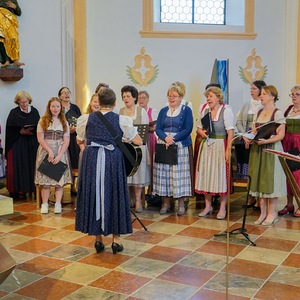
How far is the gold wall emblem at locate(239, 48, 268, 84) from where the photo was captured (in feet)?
29.7

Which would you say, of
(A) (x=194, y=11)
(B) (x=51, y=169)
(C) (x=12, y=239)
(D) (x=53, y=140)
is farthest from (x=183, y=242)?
(A) (x=194, y=11)

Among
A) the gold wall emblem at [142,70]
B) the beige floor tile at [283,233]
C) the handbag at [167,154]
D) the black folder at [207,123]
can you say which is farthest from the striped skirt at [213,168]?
the gold wall emblem at [142,70]

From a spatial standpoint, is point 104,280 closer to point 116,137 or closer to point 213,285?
point 213,285

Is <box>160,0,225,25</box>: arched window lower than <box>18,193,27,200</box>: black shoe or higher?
higher

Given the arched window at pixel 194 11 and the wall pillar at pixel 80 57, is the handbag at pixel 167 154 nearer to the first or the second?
the wall pillar at pixel 80 57

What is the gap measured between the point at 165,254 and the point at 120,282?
78 centimetres

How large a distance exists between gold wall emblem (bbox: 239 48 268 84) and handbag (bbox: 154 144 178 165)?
12.2ft

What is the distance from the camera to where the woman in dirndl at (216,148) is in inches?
227

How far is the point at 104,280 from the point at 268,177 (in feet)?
7.77

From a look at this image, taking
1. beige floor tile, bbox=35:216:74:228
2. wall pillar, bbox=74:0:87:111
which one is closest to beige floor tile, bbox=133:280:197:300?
beige floor tile, bbox=35:216:74:228

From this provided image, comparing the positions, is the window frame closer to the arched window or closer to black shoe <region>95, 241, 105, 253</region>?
the arched window

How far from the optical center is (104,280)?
12.9ft

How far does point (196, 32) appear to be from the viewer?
901 centimetres

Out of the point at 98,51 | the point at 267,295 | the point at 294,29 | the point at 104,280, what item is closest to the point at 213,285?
the point at 267,295
